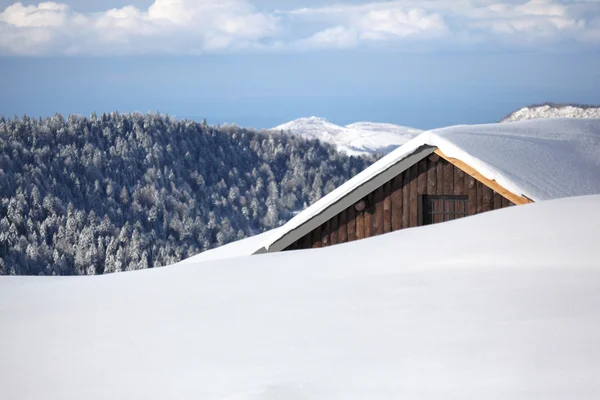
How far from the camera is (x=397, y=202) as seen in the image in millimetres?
12859

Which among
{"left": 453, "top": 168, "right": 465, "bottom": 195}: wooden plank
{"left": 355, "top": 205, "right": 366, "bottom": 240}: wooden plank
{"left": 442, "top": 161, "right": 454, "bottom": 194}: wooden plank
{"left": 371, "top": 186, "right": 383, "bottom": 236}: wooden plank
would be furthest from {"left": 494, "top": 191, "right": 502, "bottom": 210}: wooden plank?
{"left": 355, "top": 205, "right": 366, "bottom": 240}: wooden plank

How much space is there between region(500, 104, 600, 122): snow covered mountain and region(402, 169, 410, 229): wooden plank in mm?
16913

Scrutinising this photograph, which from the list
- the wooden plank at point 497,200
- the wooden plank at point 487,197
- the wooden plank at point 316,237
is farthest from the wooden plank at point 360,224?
the wooden plank at point 497,200

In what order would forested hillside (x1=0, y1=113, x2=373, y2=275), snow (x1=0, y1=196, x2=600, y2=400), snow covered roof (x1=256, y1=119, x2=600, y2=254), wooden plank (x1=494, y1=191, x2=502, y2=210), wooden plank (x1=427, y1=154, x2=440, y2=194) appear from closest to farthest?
snow (x1=0, y1=196, x2=600, y2=400) < snow covered roof (x1=256, y1=119, x2=600, y2=254) < wooden plank (x1=494, y1=191, x2=502, y2=210) < wooden plank (x1=427, y1=154, x2=440, y2=194) < forested hillside (x1=0, y1=113, x2=373, y2=275)

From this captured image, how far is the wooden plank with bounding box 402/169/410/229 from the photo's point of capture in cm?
1277

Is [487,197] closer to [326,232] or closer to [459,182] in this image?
[459,182]

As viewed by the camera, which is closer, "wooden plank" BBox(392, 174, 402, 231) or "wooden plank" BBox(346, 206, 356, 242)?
"wooden plank" BBox(392, 174, 402, 231)

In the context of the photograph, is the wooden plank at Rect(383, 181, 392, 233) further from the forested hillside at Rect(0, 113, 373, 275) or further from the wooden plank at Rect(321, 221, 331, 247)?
the forested hillside at Rect(0, 113, 373, 275)

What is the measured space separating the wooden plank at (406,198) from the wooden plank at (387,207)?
0.21 meters

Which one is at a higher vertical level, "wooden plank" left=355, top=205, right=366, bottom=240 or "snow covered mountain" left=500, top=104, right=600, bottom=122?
"snow covered mountain" left=500, top=104, right=600, bottom=122

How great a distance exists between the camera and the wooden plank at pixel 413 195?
12.7 metres

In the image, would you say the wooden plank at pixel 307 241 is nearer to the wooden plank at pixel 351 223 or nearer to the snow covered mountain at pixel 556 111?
the wooden plank at pixel 351 223

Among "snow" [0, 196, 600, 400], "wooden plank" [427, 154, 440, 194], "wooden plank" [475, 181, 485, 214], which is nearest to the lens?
"snow" [0, 196, 600, 400]

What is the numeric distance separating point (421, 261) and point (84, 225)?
A: 98.5 metres
